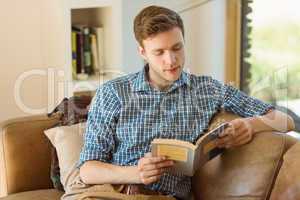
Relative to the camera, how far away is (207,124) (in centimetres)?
201

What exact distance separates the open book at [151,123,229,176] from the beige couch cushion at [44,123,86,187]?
0.44 meters

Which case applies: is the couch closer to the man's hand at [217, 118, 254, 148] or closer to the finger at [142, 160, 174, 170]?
the man's hand at [217, 118, 254, 148]

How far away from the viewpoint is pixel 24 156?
2.27m

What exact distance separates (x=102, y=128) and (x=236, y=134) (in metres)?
0.45

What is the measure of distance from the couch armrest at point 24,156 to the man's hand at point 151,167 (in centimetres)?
62

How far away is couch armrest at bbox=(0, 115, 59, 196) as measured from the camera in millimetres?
2256

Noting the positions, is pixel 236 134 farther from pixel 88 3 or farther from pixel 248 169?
pixel 88 3

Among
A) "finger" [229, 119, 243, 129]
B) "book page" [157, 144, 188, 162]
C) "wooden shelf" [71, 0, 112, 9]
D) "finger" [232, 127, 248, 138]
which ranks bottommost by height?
"book page" [157, 144, 188, 162]

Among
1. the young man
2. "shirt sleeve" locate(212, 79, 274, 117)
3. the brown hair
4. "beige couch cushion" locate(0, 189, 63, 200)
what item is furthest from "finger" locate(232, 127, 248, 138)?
"beige couch cushion" locate(0, 189, 63, 200)

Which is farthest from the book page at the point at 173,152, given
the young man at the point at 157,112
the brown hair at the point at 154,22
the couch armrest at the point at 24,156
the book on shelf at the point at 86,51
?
the book on shelf at the point at 86,51

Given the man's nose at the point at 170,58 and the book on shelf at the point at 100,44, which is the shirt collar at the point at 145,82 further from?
the book on shelf at the point at 100,44

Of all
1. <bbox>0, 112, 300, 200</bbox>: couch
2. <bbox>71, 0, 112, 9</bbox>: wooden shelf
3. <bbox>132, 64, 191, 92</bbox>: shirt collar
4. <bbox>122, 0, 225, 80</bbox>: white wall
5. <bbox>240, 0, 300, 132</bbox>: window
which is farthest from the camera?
<bbox>122, 0, 225, 80</bbox>: white wall

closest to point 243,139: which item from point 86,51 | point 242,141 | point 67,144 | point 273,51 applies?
point 242,141

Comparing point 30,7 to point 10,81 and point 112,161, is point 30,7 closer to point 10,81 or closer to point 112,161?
point 10,81
